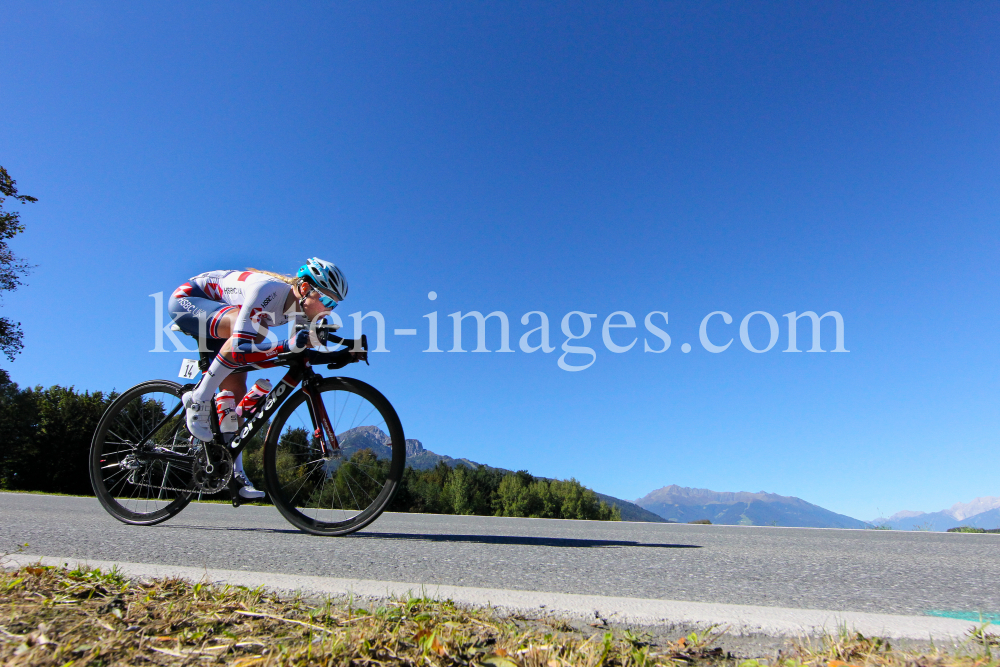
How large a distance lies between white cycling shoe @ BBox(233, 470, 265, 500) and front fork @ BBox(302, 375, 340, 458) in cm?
69

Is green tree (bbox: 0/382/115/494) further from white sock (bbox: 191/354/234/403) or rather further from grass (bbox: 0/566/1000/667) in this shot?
grass (bbox: 0/566/1000/667)

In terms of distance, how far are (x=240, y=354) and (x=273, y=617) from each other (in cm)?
312

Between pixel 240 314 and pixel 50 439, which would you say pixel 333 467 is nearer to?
pixel 240 314

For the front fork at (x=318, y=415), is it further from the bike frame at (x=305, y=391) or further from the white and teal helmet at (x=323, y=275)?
the white and teal helmet at (x=323, y=275)

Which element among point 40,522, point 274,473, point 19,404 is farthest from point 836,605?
point 19,404

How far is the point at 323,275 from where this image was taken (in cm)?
450

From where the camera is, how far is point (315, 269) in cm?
452

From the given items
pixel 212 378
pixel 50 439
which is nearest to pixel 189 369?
pixel 212 378

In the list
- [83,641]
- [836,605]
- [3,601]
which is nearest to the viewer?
[83,641]

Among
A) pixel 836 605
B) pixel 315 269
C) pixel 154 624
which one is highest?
pixel 315 269

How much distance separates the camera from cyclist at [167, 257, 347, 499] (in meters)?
4.31

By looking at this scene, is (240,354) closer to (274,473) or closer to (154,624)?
(274,473)

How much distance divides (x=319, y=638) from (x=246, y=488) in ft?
11.2

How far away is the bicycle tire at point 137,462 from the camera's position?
4.79 meters
